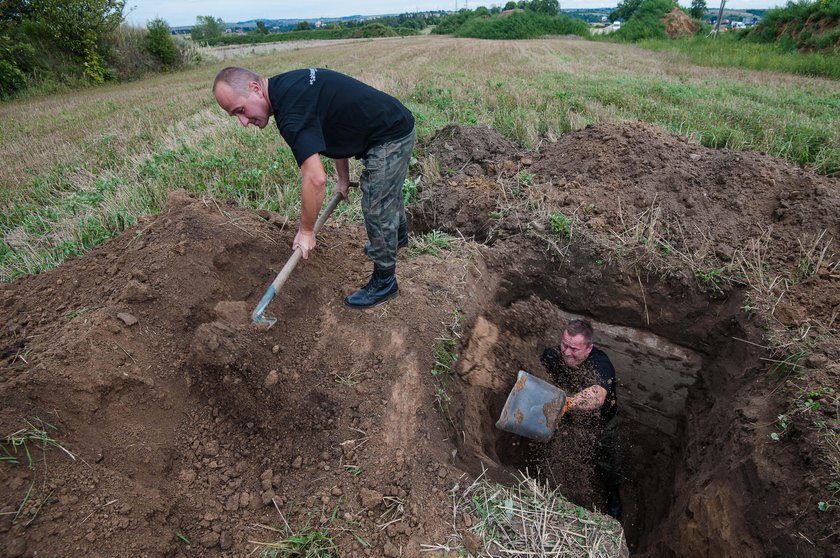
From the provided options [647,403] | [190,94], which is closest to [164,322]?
[647,403]

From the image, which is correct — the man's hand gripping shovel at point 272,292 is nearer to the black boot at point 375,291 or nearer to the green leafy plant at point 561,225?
the black boot at point 375,291

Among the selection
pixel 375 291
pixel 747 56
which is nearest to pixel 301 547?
pixel 375 291

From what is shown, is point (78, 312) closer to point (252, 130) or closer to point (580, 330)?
point (580, 330)

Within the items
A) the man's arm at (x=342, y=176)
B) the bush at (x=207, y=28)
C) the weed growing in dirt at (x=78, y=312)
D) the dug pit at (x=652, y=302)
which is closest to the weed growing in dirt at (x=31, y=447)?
the weed growing in dirt at (x=78, y=312)

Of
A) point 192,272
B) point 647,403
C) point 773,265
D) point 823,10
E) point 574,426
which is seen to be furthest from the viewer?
point 823,10

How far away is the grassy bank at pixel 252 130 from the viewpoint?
4.66 metres

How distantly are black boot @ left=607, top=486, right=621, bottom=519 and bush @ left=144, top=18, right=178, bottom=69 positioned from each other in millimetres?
21724

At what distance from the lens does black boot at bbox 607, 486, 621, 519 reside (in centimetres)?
413

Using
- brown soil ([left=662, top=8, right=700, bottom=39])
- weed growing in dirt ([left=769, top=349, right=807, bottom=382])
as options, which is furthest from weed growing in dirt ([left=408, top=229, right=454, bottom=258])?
brown soil ([left=662, top=8, right=700, bottom=39])

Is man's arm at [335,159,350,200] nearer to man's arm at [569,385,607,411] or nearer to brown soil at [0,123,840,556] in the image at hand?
brown soil at [0,123,840,556]

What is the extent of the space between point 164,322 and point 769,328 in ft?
12.6

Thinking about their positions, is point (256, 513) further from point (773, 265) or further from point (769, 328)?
point (773, 265)

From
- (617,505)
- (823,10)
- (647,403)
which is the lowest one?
(617,505)

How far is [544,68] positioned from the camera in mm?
12516
